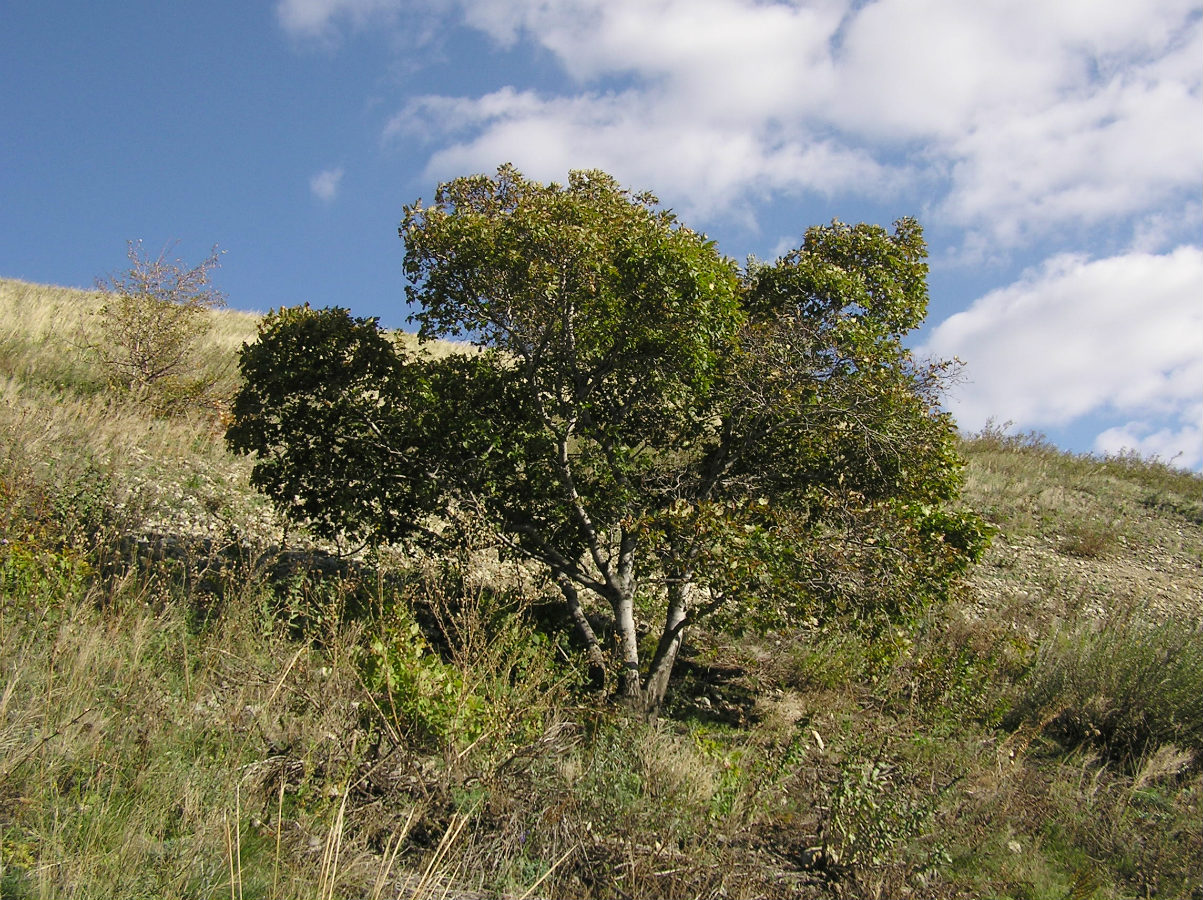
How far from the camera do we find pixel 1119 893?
19.2 feet

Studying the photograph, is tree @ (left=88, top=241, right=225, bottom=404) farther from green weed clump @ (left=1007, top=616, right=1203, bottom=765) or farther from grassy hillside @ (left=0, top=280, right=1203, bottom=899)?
green weed clump @ (left=1007, top=616, right=1203, bottom=765)

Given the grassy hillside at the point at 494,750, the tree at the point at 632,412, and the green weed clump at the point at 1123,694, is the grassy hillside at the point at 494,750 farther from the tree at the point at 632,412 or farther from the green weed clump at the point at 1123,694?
the tree at the point at 632,412

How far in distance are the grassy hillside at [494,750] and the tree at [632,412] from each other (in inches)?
34.2

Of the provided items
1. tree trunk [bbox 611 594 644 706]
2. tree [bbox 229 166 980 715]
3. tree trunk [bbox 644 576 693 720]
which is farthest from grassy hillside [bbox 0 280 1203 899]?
tree [bbox 229 166 980 715]

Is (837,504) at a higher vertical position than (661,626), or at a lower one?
higher

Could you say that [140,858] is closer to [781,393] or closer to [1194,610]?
[781,393]

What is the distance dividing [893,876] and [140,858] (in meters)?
3.94

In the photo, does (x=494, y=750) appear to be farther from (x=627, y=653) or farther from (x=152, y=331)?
(x=152, y=331)

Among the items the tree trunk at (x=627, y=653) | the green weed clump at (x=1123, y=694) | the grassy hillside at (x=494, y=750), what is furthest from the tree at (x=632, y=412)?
the green weed clump at (x=1123, y=694)

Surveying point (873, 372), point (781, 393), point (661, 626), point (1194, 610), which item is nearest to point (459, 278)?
point (781, 393)

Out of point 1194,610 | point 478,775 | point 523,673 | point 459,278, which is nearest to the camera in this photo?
point 478,775

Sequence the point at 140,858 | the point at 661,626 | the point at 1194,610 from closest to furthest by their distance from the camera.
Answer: the point at 140,858
the point at 661,626
the point at 1194,610

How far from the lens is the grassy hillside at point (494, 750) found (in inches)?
155

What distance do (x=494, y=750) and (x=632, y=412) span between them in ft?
13.7
